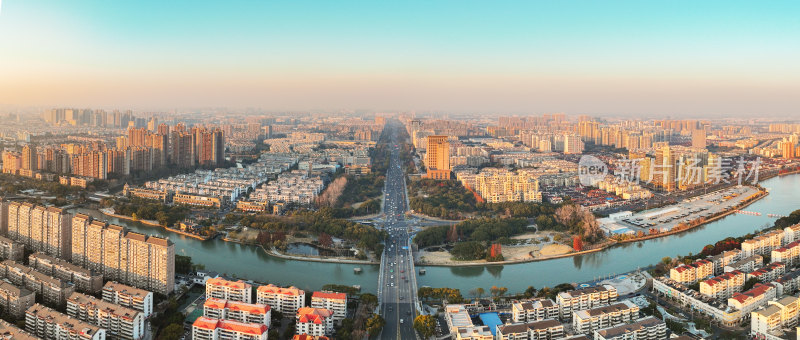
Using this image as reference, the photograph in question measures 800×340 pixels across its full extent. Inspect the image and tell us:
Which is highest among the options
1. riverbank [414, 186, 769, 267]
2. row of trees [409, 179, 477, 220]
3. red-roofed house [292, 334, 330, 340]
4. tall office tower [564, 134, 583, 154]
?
tall office tower [564, 134, 583, 154]

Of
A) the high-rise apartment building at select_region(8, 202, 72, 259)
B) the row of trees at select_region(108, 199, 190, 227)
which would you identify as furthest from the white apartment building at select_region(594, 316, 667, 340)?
the row of trees at select_region(108, 199, 190, 227)

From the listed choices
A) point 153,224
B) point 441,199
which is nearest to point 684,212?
point 441,199

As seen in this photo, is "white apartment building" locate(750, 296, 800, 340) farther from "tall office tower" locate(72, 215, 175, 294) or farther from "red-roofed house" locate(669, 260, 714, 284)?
"tall office tower" locate(72, 215, 175, 294)

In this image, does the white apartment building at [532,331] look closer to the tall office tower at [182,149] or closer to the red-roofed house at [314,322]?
the red-roofed house at [314,322]

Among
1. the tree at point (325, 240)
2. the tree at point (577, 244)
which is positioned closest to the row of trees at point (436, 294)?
the tree at point (325, 240)

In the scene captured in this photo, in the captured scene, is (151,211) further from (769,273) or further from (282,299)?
(769,273)
